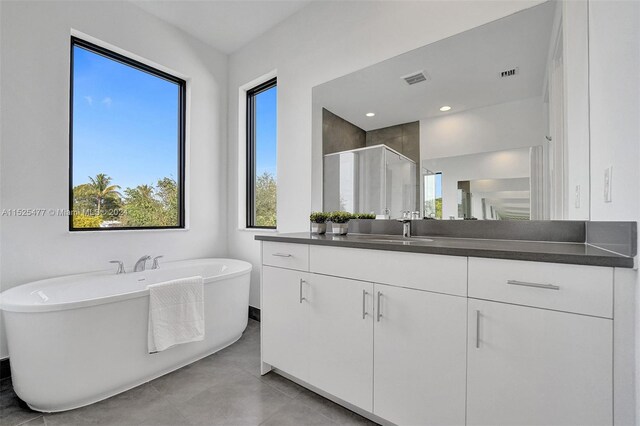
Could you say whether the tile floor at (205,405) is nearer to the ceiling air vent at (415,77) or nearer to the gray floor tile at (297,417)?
the gray floor tile at (297,417)

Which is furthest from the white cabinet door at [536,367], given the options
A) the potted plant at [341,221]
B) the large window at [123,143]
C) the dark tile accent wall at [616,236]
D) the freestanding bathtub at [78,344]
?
the large window at [123,143]

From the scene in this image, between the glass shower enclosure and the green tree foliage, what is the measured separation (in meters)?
0.84

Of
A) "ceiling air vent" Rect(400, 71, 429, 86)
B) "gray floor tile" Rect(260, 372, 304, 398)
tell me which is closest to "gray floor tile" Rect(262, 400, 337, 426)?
"gray floor tile" Rect(260, 372, 304, 398)

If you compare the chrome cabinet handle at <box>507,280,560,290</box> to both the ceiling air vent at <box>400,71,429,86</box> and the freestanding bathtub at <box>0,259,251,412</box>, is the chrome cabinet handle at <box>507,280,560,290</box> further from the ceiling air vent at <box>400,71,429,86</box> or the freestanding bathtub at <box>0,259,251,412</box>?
the freestanding bathtub at <box>0,259,251,412</box>

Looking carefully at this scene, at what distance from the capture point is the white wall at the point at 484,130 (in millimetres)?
1552

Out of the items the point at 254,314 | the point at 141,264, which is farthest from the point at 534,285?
the point at 141,264

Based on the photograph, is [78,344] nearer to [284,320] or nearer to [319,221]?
[284,320]

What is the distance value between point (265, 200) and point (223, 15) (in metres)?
1.79

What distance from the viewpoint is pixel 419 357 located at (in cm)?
124

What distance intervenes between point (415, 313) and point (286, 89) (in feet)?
7.41

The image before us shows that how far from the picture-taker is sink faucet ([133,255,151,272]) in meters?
2.48

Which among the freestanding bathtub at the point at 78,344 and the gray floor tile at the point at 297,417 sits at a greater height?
the freestanding bathtub at the point at 78,344

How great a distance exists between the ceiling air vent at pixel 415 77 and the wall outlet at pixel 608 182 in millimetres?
1145

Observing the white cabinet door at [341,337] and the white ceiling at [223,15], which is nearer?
the white cabinet door at [341,337]
